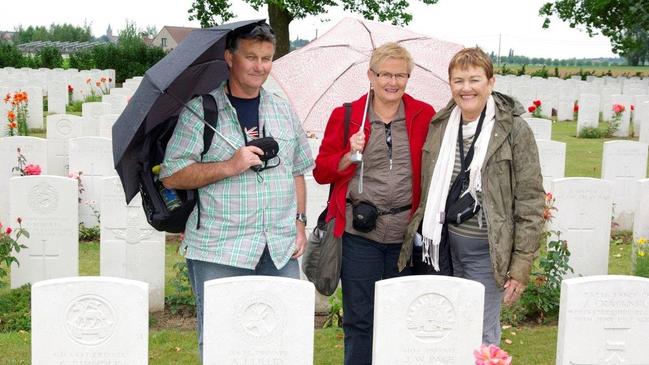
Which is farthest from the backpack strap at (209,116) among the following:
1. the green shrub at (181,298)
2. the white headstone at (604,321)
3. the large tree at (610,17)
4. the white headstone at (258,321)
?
the large tree at (610,17)

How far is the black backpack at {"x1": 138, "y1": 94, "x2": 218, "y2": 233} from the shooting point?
3461 mm

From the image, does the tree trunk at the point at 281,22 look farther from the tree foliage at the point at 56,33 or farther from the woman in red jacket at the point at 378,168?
the tree foliage at the point at 56,33

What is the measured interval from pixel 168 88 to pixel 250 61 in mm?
363

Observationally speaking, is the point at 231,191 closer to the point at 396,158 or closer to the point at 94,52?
the point at 396,158

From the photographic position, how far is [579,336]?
377 centimetres

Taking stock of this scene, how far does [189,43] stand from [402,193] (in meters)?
1.18

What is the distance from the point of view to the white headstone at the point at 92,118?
1088cm

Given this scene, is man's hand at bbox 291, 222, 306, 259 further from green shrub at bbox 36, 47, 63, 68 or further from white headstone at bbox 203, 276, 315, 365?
green shrub at bbox 36, 47, 63, 68

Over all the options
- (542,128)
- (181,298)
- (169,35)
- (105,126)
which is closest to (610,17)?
(542,128)

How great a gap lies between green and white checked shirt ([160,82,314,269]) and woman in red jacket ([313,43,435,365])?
35cm

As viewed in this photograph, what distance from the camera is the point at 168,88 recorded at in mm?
3367

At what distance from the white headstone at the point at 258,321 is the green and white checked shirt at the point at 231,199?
0.13m

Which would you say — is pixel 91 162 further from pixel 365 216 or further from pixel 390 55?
pixel 390 55

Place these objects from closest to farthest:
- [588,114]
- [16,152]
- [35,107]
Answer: [16,152]
[35,107]
[588,114]
